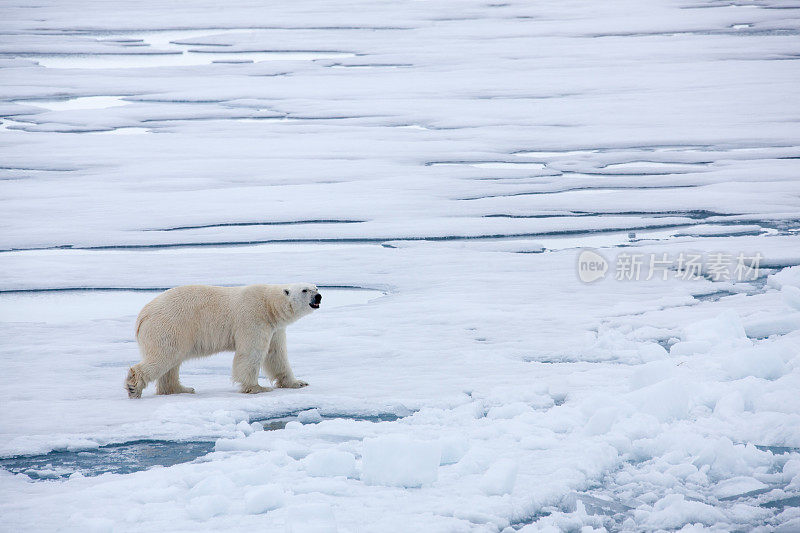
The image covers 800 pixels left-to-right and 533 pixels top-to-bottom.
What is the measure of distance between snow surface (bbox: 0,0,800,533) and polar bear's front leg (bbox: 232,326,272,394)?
0.50 feet

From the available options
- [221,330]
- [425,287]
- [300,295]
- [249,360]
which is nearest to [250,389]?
[249,360]

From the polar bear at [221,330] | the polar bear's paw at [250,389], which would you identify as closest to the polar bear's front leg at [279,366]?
the polar bear at [221,330]

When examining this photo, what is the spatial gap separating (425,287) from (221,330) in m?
2.00

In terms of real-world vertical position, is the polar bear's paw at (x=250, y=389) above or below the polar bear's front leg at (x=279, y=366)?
below

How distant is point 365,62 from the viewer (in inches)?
723

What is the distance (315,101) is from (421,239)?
764cm

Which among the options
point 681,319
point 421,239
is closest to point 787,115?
point 421,239

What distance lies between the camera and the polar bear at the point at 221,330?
4.14 m

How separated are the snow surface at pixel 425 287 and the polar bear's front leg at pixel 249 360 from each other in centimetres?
15

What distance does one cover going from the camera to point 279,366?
4332 mm

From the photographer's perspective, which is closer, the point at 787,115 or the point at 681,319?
the point at 681,319

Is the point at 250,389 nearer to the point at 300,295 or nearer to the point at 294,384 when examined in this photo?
the point at 294,384

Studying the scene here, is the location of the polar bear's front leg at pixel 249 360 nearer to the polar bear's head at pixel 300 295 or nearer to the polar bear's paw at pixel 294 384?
the polar bear's paw at pixel 294 384

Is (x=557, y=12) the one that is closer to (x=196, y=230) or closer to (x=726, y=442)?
(x=196, y=230)
